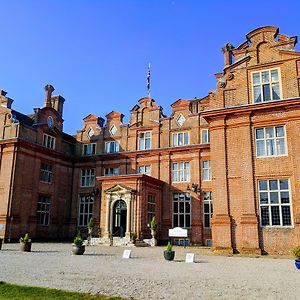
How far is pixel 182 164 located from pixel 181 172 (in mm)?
760

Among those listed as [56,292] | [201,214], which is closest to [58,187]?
[201,214]

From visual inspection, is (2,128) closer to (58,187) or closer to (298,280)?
(58,187)

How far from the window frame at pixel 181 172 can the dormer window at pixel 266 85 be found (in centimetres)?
1203

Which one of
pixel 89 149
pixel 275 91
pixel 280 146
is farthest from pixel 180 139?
pixel 280 146

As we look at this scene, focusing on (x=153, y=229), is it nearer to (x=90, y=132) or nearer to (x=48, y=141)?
(x=48, y=141)

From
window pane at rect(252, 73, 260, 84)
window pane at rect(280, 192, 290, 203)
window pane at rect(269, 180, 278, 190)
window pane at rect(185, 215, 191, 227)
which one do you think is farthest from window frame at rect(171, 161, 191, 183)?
window pane at rect(280, 192, 290, 203)

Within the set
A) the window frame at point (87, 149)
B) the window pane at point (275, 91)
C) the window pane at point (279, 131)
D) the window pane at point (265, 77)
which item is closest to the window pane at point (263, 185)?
the window pane at point (279, 131)

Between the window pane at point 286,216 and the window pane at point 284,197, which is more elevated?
the window pane at point 284,197

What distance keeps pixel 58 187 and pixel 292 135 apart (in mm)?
23796

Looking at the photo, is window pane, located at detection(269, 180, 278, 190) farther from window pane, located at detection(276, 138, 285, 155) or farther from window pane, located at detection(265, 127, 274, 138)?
window pane, located at detection(265, 127, 274, 138)

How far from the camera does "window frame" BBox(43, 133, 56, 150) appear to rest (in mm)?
33872

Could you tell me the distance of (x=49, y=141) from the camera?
34.5 meters

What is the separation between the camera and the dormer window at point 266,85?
20734 millimetres

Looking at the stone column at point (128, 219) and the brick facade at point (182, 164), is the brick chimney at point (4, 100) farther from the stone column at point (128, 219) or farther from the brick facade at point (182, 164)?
the stone column at point (128, 219)
